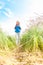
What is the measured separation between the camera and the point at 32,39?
2.58 meters

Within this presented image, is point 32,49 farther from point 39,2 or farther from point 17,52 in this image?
point 39,2

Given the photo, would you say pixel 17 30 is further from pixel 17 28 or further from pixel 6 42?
pixel 6 42

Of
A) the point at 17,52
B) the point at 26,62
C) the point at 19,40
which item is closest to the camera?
the point at 26,62

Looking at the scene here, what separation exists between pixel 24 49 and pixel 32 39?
146 millimetres

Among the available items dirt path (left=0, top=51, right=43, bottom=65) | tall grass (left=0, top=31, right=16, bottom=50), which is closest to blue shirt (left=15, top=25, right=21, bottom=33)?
tall grass (left=0, top=31, right=16, bottom=50)

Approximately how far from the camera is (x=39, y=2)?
2766 mm

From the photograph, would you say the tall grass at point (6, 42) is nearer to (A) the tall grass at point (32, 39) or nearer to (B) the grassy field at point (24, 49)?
(B) the grassy field at point (24, 49)

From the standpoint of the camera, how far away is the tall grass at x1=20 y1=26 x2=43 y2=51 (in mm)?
2543

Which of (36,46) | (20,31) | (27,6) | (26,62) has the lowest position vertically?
(26,62)

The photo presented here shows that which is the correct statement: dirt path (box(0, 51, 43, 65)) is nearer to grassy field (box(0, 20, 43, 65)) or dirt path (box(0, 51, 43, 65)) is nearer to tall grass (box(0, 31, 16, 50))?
grassy field (box(0, 20, 43, 65))

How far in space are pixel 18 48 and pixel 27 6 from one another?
20.8 inches

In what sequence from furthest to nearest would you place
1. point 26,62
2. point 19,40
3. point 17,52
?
point 19,40
point 17,52
point 26,62

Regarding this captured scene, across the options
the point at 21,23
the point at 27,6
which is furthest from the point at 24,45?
the point at 27,6

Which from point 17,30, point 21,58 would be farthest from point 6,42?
point 21,58
